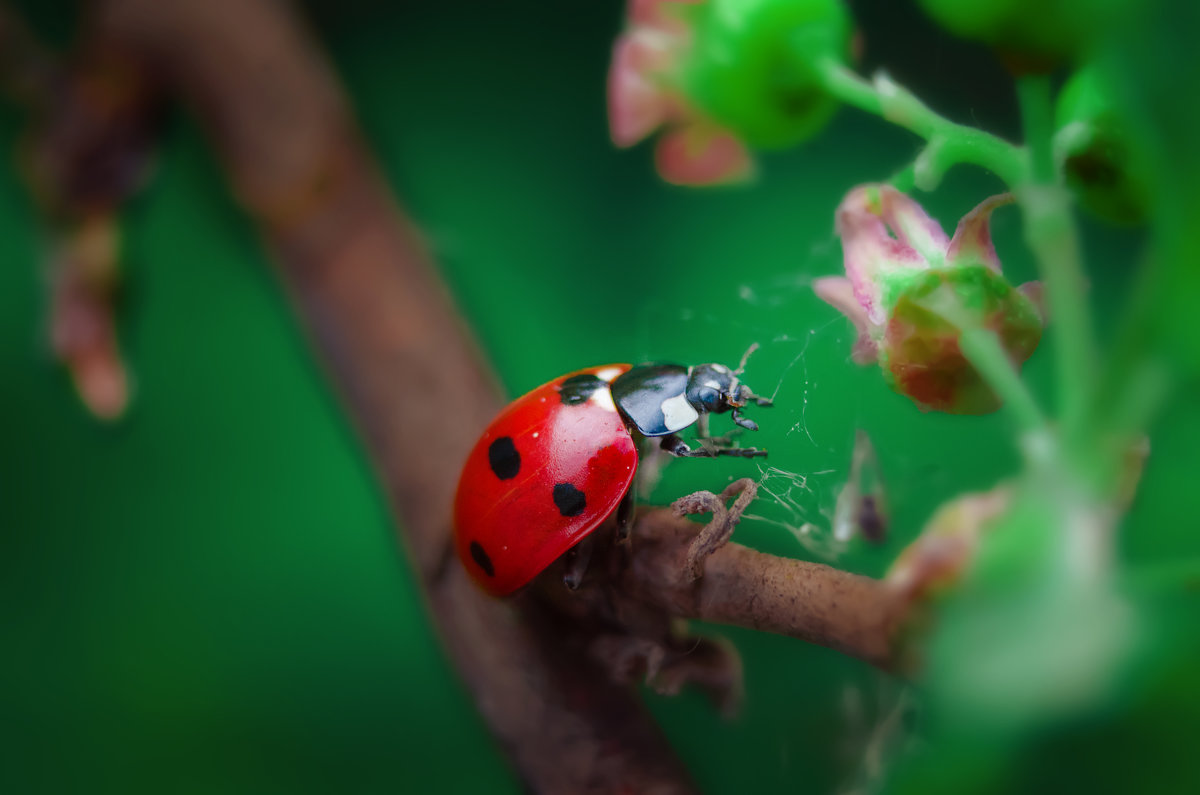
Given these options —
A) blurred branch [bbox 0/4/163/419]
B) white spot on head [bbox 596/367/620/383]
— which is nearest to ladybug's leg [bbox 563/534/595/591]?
white spot on head [bbox 596/367/620/383]

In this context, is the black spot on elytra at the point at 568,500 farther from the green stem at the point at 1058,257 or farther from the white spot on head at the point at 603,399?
the green stem at the point at 1058,257

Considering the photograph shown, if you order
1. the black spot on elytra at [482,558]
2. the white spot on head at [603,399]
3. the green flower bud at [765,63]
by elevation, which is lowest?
the black spot on elytra at [482,558]

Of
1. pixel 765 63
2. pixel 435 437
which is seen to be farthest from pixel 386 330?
pixel 765 63

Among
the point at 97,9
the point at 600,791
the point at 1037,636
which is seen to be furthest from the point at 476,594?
the point at 97,9

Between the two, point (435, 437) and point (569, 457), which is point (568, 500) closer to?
point (569, 457)

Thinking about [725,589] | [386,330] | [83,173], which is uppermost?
[83,173]

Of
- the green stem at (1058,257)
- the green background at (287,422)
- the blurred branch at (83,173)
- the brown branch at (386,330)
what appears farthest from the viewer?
the blurred branch at (83,173)

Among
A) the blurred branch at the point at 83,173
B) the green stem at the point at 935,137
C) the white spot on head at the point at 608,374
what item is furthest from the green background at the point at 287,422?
the green stem at the point at 935,137

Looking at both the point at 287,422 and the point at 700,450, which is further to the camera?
the point at 287,422
